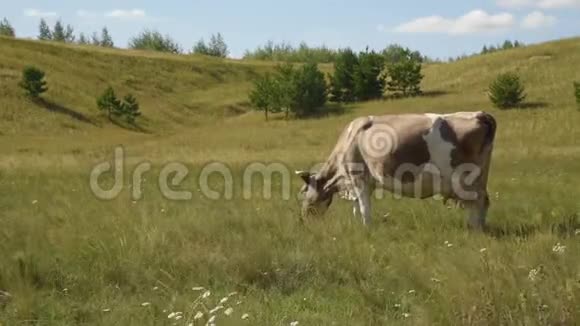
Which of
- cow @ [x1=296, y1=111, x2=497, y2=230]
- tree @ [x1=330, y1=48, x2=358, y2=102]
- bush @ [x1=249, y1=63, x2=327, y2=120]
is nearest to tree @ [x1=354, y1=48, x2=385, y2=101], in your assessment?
tree @ [x1=330, y1=48, x2=358, y2=102]

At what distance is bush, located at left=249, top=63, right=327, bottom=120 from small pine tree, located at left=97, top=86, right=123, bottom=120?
1436 centimetres

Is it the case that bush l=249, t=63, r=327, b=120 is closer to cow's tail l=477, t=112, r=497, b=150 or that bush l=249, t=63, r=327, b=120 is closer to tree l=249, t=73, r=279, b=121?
tree l=249, t=73, r=279, b=121

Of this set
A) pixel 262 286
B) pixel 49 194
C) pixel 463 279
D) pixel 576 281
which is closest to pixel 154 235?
pixel 262 286

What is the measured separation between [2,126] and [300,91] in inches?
1083

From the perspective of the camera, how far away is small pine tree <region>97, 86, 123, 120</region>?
71000 mm

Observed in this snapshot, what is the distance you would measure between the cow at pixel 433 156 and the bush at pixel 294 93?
5685cm

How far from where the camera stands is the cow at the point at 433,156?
10.3 meters

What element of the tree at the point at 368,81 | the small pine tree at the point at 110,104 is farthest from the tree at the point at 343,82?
the small pine tree at the point at 110,104

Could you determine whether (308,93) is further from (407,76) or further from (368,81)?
(407,76)

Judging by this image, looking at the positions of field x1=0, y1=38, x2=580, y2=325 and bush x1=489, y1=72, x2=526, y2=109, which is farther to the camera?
bush x1=489, y1=72, x2=526, y2=109

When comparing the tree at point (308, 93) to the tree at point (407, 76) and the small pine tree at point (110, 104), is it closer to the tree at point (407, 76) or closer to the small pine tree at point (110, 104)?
the tree at point (407, 76)

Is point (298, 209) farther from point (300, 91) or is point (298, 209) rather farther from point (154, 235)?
point (300, 91)

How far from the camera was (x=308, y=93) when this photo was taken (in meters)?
68.0

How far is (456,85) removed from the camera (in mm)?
73125
